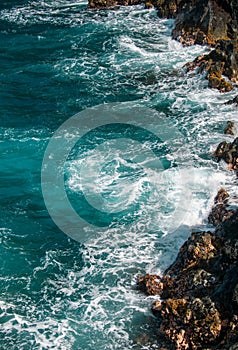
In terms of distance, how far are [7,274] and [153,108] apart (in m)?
18.3

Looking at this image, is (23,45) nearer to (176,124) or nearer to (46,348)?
(176,124)

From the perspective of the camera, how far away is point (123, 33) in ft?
175

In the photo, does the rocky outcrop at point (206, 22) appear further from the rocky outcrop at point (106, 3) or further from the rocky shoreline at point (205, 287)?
the rocky shoreline at point (205, 287)

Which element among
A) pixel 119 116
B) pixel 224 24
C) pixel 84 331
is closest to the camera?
pixel 84 331

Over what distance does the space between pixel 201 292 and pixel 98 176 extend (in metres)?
12.0

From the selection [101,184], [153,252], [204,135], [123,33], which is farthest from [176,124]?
[123,33]

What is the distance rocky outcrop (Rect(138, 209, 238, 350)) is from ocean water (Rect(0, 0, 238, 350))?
Result: 2.70ft

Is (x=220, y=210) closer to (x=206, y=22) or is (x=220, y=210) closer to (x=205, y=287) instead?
(x=205, y=287)

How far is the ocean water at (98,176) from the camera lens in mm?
25344

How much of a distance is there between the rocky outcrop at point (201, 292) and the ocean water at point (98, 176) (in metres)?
0.82

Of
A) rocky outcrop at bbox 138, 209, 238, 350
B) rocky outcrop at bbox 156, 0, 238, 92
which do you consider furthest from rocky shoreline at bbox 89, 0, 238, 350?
rocky outcrop at bbox 156, 0, 238, 92

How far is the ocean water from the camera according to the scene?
25.3m

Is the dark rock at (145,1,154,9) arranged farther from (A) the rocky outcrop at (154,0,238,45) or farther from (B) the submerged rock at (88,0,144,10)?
(A) the rocky outcrop at (154,0,238,45)

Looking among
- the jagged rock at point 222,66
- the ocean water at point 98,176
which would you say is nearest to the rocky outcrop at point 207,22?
the ocean water at point 98,176
